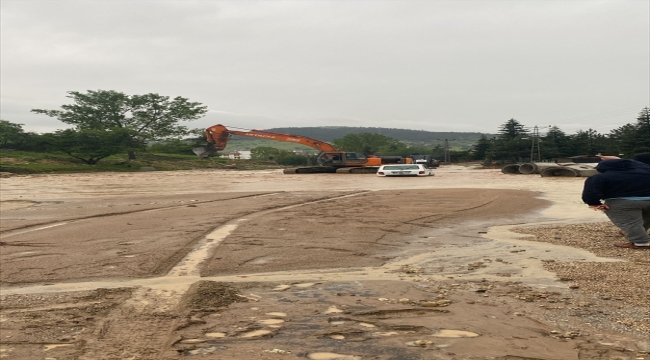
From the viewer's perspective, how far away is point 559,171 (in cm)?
3212

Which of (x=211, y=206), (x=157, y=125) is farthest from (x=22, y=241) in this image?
(x=157, y=125)

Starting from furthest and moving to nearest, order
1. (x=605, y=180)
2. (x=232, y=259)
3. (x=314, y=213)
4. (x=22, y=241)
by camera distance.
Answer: (x=314, y=213) < (x=22, y=241) < (x=605, y=180) < (x=232, y=259)

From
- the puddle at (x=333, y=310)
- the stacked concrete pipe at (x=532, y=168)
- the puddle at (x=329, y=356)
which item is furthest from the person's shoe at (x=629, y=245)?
the stacked concrete pipe at (x=532, y=168)

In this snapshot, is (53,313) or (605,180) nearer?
(53,313)

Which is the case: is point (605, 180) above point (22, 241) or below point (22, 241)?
above

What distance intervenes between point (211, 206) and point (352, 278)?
8.39 meters

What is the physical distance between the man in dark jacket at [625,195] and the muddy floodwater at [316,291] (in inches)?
17.3

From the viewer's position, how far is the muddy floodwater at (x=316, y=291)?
3.67m

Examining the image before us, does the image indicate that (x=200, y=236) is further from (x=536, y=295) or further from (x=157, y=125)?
(x=157, y=125)

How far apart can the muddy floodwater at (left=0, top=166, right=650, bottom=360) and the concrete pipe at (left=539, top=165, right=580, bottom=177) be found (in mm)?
22162

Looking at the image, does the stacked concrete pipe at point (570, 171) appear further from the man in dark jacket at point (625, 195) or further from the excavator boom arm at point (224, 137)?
the man in dark jacket at point (625, 195)

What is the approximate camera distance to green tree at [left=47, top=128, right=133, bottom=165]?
5066 cm

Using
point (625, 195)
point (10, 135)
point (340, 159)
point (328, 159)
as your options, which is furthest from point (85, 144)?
point (625, 195)

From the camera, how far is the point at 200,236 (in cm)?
867
